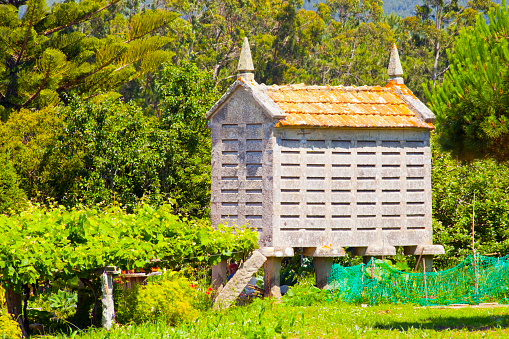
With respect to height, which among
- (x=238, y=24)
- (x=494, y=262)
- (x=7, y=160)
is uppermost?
(x=238, y=24)

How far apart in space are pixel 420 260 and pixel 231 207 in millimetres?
4278

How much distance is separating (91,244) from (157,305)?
142 centimetres

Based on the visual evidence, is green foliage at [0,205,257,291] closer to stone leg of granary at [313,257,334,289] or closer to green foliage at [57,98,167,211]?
stone leg of granary at [313,257,334,289]

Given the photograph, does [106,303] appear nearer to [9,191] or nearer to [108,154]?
[9,191]

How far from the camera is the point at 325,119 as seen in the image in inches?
510

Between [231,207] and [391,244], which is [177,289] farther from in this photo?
[391,244]

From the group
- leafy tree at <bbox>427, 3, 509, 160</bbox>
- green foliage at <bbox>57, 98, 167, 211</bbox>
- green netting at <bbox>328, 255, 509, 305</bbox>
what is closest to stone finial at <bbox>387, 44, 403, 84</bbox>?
green netting at <bbox>328, 255, 509, 305</bbox>

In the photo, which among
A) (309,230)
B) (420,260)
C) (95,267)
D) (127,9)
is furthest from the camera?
(127,9)

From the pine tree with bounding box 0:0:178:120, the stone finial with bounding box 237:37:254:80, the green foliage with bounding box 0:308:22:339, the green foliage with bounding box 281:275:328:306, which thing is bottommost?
the green foliage with bounding box 281:275:328:306

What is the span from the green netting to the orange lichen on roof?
2.91 metres

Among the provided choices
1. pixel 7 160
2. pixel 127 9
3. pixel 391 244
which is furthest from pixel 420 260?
pixel 127 9

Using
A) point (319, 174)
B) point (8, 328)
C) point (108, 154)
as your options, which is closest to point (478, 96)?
point (319, 174)

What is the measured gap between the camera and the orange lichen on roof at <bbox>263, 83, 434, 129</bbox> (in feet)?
42.4

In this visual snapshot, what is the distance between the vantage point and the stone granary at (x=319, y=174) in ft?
41.7
